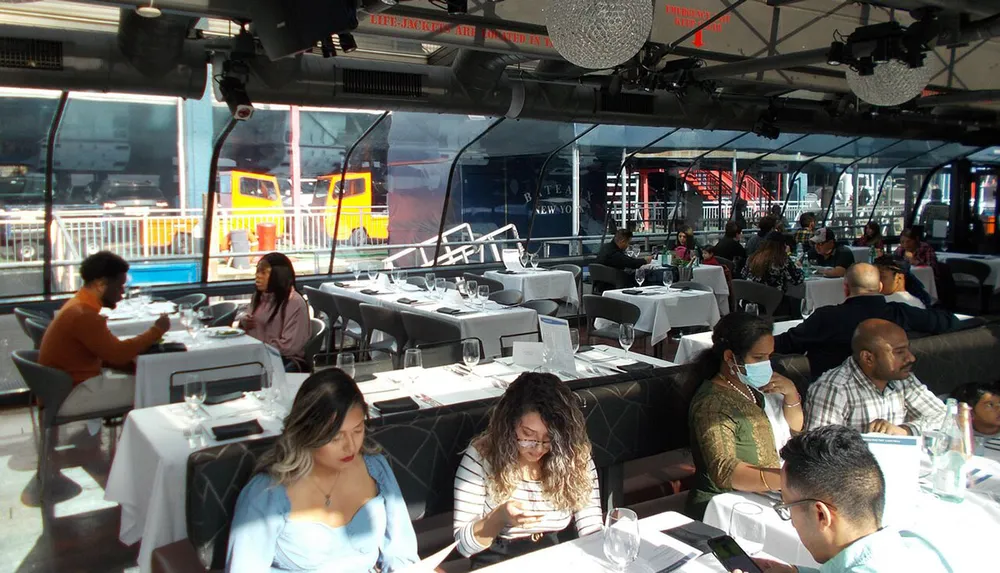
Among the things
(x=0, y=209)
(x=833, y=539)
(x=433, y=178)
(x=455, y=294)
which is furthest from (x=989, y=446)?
(x=433, y=178)

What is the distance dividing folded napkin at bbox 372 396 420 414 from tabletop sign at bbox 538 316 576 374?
37.2 inches

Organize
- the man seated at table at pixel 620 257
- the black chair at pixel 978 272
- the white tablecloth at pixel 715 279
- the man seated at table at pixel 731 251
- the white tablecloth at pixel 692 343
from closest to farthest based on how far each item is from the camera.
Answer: the white tablecloth at pixel 692 343 < the man seated at table at pixel 620 257 < the white tablecloth at pixel 715 279 < the man seated at table at pixel 731 251 < the black chair at pixel 978 272

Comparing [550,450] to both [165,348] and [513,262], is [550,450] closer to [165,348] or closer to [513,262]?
[165,348]

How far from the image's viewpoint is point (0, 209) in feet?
25.0

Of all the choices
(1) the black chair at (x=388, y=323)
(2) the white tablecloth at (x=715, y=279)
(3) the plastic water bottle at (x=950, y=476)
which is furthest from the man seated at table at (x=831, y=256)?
(3) the plastic water bottle at (x=950, y=476)

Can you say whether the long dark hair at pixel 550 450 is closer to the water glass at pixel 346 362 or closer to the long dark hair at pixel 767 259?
the water glass at pixel 346 362

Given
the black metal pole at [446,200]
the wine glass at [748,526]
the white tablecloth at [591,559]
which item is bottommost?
the wine glass at [748,526]

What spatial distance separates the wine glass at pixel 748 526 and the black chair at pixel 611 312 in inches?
154

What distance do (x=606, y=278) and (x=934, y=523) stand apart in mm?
7053

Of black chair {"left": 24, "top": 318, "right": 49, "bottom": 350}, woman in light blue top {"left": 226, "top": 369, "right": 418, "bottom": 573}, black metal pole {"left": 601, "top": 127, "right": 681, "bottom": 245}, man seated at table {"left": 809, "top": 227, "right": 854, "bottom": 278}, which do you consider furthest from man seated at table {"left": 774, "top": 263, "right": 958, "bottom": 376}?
black metal pole {"left": 601, "top": 127, "right": 681, "bottom": 245}

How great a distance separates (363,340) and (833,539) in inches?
229

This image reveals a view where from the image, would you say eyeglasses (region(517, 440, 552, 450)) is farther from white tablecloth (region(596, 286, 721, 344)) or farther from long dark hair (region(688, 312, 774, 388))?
white tablecloth (region(596, 286, 721, 344))

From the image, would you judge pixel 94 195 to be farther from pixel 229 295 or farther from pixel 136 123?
pixel 229 295

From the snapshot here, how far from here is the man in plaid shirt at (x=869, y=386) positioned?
322cm
